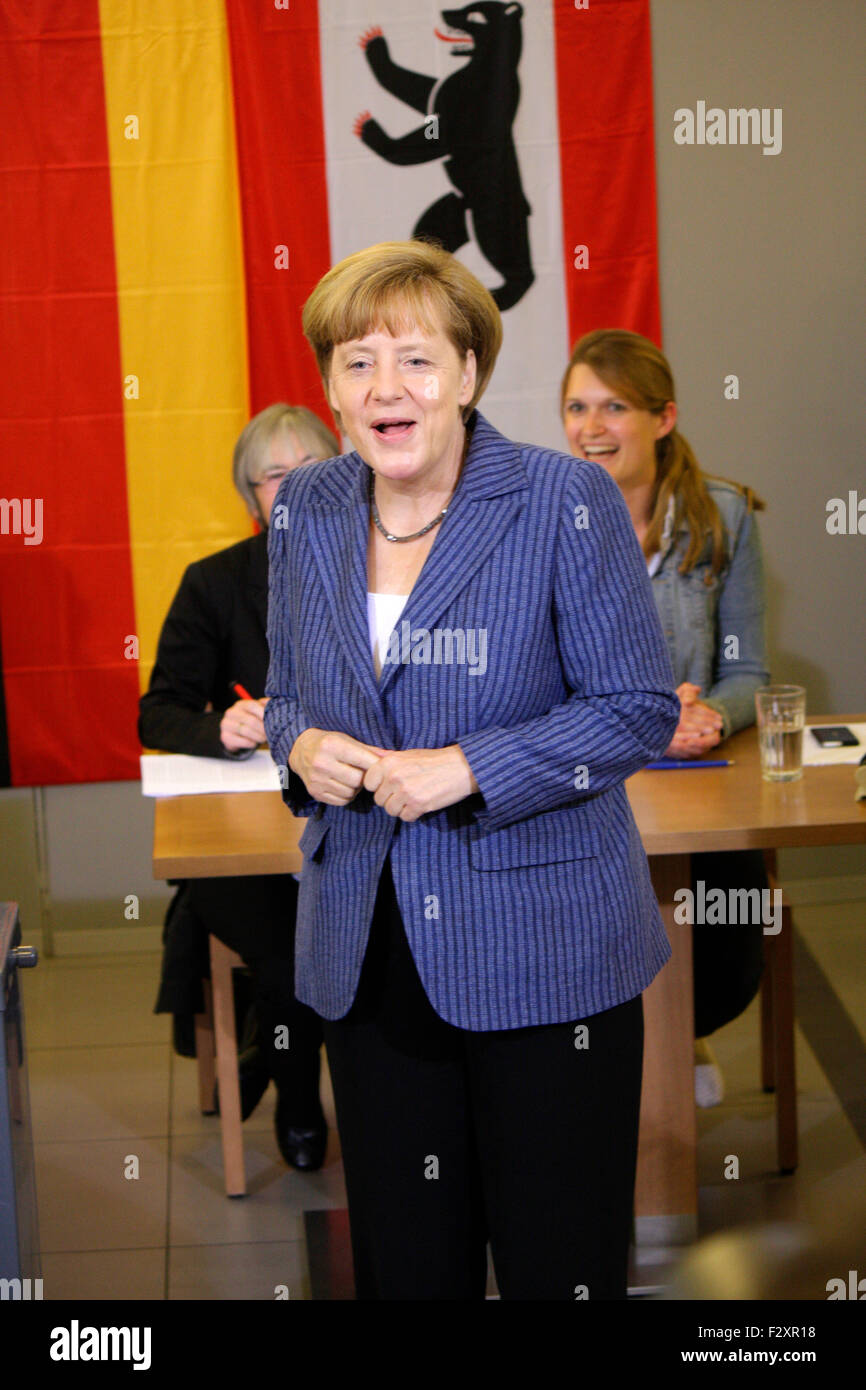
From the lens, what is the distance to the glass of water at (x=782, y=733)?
2445mm

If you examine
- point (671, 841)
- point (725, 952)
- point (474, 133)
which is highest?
point (474, 133)

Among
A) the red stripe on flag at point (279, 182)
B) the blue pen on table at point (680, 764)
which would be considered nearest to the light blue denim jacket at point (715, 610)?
the blue pen on table at point (680, 764)

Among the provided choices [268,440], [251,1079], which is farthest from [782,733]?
[251,1079]

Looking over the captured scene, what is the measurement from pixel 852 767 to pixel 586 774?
3.77 ft

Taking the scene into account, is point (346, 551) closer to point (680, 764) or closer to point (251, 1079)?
point (680, 764)

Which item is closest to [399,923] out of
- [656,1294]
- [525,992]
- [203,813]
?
[525,992]

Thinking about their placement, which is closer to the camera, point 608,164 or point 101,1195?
point 101,1195

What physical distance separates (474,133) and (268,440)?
1.50 metres

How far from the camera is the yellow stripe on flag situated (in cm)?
396

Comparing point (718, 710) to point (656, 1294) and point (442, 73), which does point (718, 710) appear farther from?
point (442, 73)

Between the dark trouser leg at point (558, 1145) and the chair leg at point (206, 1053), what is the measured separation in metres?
1.51

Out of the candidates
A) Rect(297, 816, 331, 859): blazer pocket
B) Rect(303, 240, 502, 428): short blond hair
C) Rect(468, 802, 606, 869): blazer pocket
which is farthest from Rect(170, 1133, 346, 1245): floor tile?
Rect(303, 240, 502, 428): short blond hair

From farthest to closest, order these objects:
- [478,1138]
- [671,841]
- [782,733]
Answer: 1. [782,733]
2. [671,841]
3. [478,1138]

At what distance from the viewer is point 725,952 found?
2873 mm
